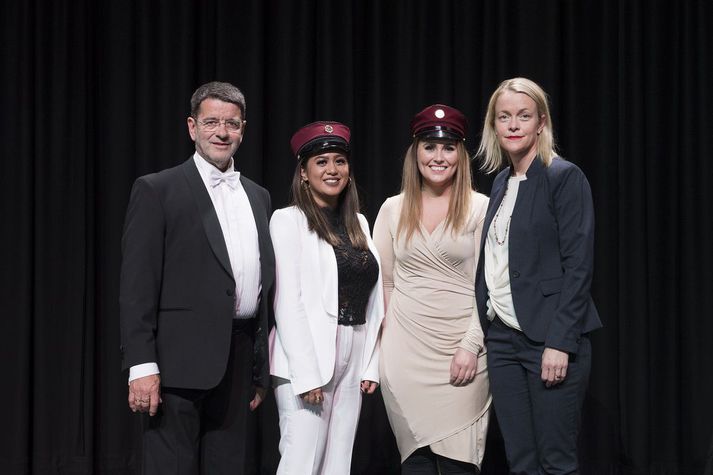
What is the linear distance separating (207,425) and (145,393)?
294mm

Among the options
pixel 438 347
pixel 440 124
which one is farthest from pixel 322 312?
pixel 440 124

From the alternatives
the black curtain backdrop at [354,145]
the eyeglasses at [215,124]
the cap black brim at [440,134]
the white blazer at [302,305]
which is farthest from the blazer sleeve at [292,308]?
the black curtain backdrop at [354,145]

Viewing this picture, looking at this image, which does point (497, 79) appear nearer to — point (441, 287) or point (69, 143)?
point (441, 287)

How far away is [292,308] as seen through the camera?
2.64 metres

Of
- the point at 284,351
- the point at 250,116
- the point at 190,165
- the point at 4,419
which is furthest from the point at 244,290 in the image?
the point at 4,419

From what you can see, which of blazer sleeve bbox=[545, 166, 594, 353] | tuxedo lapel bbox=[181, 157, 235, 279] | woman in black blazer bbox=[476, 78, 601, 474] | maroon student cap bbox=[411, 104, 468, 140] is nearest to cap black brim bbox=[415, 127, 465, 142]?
maroon student cap bbox=[411, 104, 468, 140]

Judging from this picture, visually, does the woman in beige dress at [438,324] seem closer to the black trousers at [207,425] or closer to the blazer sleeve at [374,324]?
the blazer sleeve at [374,324]

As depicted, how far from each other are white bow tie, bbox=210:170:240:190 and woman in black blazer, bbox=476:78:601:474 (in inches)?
35.3

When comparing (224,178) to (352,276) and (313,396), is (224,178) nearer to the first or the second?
(352,276)

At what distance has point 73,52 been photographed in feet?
13.1

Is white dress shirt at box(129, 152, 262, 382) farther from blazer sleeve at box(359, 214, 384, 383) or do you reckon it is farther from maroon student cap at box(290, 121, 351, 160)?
blazer sleeve at box(359, 214, 384, 383)

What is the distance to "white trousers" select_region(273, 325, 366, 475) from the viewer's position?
2.63 metres

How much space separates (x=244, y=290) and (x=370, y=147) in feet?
5.88

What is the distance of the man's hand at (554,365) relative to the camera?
98.3 inches
